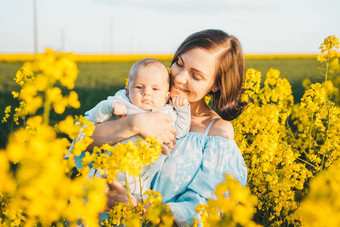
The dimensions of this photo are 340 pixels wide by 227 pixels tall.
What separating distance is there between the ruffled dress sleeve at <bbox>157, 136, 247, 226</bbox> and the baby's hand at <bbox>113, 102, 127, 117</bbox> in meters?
0.75

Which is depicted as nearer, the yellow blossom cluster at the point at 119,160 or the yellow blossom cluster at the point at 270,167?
the yellow blossom cluster at the point at 119,160

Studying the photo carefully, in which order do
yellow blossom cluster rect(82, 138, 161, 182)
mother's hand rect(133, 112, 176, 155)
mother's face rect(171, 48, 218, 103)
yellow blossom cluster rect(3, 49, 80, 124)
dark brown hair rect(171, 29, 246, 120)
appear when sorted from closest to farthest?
yellow blossom cluster rect(3, 49, 80, 124) → yellow blossom cluster rect(82, 138, 161, 182) → mother's hand rect(133, 112, 176, 155) → mother's face rect(171, 48, 218, 103) → dark brown hair rect(171, 29, 246, 120)

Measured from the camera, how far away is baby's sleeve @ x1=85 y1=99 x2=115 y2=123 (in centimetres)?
256

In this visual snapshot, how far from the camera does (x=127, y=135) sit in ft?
8.07

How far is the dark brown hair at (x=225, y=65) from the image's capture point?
2.91m

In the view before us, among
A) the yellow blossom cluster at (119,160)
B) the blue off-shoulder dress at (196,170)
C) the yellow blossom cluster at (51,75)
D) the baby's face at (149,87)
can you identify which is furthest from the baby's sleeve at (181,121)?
the yellow blossom cluster at (51,75)

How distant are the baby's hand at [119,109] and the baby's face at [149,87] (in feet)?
0.47

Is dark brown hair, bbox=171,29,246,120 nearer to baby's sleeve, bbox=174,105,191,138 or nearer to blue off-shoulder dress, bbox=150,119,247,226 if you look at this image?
baby's sleeve, bbox=174,105,191,138

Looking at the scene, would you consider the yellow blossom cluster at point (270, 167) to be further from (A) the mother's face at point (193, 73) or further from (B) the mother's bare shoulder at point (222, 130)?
(A) the mother's face at point (193, 73)

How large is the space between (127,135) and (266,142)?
A: 1153mm

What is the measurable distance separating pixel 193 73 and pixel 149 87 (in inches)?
16.9

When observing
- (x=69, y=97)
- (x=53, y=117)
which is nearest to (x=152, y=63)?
(x=69, y=97)

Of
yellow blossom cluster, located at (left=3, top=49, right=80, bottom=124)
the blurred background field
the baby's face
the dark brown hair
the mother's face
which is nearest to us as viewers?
yellow blossom cluster, located at (left=3, top=49, right=80, bottom=124)

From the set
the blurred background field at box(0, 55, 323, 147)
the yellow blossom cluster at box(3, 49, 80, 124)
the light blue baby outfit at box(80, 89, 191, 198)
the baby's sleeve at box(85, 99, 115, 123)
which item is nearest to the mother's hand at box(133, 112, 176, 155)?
the light blue baby outfit at box(80, 89, 191, 198)
